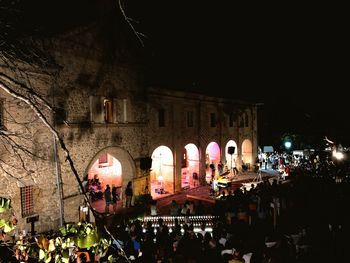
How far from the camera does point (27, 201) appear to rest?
1303cm

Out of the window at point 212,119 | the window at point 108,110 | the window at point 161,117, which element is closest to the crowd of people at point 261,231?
the window at point 108,110

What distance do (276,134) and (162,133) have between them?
98.0ft

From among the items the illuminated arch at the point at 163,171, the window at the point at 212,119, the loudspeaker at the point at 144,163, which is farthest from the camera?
the window at the point at 212,119

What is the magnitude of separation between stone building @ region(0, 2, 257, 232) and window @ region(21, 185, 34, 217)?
0.14 ft

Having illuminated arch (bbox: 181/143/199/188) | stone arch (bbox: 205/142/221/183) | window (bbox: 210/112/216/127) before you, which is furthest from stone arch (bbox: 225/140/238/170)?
illuminated arch (bbox: 181/143/199/188)

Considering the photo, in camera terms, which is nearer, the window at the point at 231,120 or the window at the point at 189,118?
the window at the point at 189,118

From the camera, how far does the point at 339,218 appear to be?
14016 mm

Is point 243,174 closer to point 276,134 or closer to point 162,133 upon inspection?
point 162,133

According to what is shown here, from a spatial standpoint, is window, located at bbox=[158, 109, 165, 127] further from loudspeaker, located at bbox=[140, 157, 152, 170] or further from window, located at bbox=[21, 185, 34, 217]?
window, located at bbox=[21, 185, 34, 217]

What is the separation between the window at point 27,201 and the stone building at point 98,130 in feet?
0.14

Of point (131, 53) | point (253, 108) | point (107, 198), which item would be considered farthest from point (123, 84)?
point (253, 108)

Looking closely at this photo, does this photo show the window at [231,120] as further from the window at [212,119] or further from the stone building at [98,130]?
the window at [212,119]

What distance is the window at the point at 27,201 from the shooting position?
12875 mm

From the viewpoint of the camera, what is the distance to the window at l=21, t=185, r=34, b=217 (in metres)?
12.9
